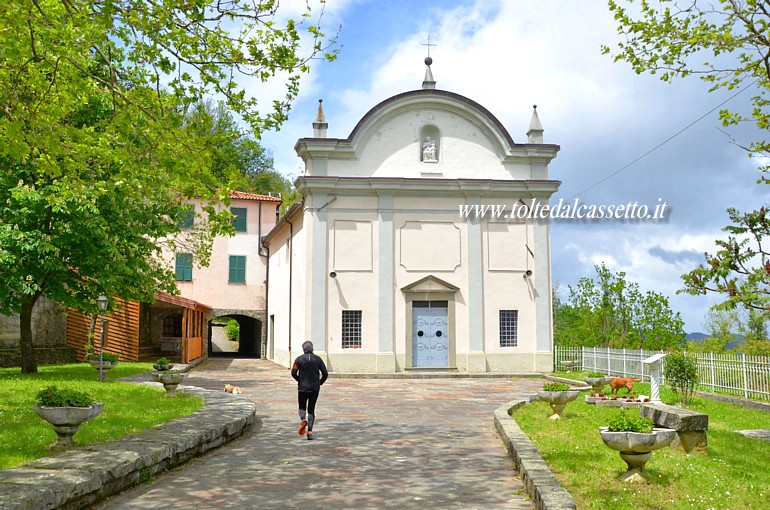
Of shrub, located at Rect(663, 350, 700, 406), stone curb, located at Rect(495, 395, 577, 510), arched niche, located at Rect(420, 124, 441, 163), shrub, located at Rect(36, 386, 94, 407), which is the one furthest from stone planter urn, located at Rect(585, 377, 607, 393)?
arched niche, located at Rect(420, 124, 441, 163)

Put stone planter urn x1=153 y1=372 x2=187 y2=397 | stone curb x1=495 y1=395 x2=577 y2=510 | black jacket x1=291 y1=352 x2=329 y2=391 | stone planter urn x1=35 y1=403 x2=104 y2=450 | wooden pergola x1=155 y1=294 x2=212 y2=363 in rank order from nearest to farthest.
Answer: stone curb x1=495 y1=395 x2=577 y2=510 → stone planter urn x1=35 y1=403 x2=104 y2=450 → black jacket x1=291 y1=352 x2=329 y2=391 → stone planter urn x1=153 y1=372 x2=187 y2=397 → wooden pergola x1=155 y1=294 x2=212 y2=363

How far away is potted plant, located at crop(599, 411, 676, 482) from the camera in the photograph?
6668 millimetres

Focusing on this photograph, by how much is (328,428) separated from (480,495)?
4.96 metres

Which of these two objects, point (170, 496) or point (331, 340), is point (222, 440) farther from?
point (331, 340)

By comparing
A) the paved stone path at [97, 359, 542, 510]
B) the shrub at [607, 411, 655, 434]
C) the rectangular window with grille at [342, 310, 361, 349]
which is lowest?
the paved stone path at [97, 359, 542, 510]

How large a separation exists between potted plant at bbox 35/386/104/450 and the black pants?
3480 mm

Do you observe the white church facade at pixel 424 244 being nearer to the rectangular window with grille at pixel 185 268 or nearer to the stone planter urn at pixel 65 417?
the rectangular window with grille at pixel 185 268

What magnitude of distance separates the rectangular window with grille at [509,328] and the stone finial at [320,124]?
30.5 feet

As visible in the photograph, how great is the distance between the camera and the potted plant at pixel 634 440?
6.67 metres

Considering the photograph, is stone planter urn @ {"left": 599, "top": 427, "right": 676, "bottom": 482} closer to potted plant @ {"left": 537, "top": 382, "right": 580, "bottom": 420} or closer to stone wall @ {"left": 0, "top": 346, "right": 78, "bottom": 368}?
potted plant @ {"left": 537, "top": 382, "right": 580, "bottom": 420}

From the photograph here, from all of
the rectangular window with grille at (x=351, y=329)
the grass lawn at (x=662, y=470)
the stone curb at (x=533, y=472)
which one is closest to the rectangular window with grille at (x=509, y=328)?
the rectangular window with grille at (x=351, y=329)

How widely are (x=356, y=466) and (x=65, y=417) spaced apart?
3360 millimetres

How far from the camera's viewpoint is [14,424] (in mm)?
9648

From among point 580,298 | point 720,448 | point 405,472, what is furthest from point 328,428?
point 580,298
